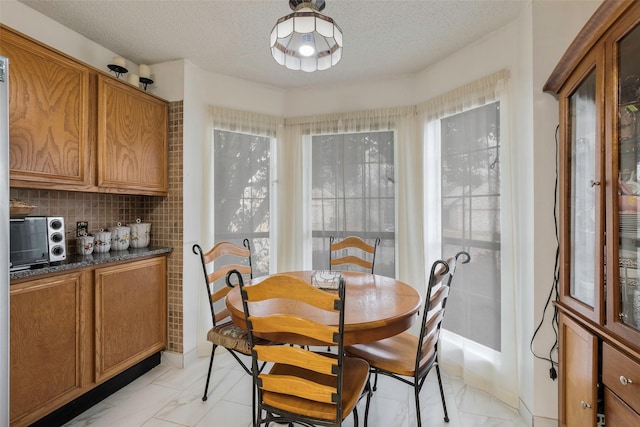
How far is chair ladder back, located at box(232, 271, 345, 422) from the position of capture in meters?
1.15

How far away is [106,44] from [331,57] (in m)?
1.91

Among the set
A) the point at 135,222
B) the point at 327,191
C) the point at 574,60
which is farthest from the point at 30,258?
the point at 574,60

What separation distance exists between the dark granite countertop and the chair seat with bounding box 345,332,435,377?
1.67 meters

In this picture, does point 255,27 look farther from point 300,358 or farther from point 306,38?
point 300,358

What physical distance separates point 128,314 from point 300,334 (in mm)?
1656

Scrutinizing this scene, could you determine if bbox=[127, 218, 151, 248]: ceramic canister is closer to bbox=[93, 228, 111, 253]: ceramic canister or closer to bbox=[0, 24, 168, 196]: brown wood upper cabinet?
bbox=[93, 228, 111, 253]: ceramic canister

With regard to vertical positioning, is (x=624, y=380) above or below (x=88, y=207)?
below

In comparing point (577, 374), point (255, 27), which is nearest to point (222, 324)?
point (577, 374)

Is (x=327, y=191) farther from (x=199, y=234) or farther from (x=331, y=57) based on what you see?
(x=331, y=57)

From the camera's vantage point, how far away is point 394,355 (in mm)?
1692

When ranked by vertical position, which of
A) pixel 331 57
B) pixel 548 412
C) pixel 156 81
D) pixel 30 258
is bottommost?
pixel 548 412

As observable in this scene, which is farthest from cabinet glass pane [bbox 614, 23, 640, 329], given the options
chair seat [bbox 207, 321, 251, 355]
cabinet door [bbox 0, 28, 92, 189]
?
cabinet door [bbox 0, 28, 92, 189]

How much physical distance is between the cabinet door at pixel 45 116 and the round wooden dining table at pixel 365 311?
129 cm

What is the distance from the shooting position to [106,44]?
231cm
